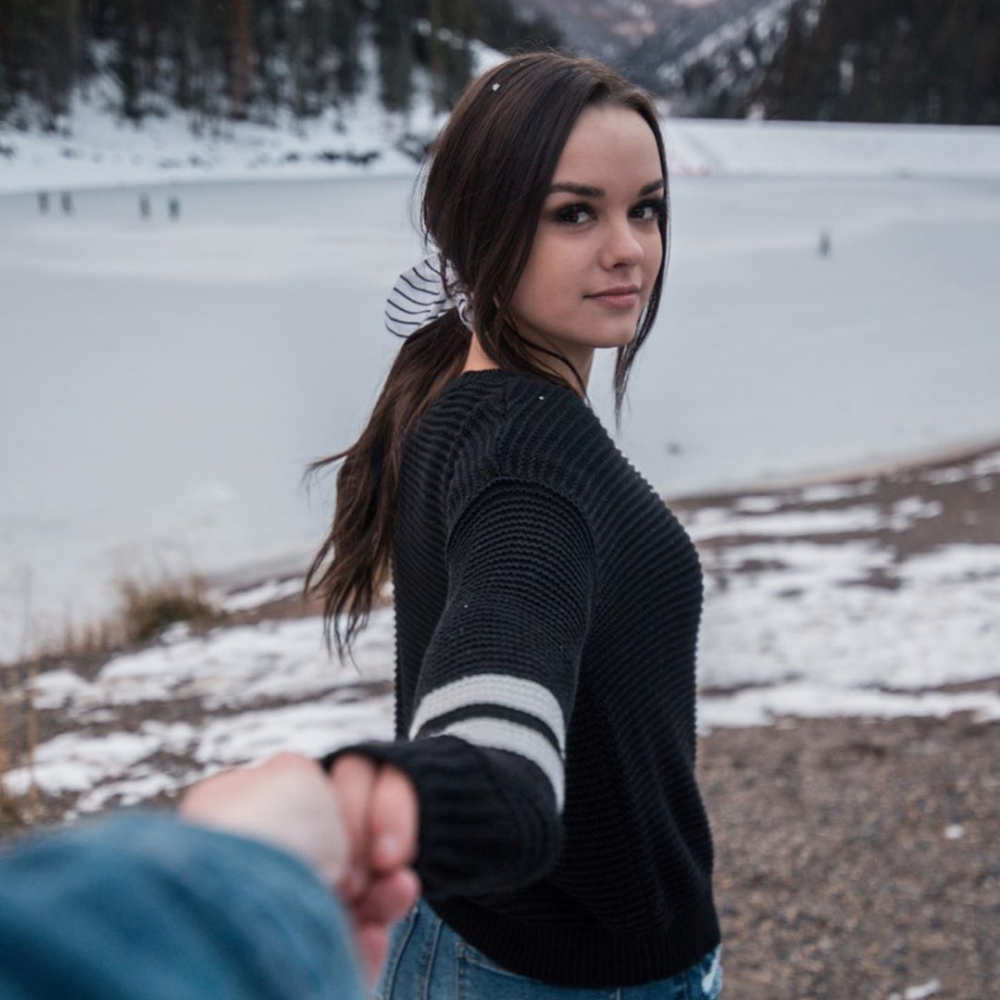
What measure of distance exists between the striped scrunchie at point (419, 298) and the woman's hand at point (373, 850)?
103 cm

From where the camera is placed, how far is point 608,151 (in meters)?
1.42

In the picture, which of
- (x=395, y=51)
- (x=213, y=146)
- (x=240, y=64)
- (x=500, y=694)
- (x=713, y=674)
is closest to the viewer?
(x=500, y=694)

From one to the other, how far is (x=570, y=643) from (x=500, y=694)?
16cm

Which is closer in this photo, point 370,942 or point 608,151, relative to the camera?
point 370,942

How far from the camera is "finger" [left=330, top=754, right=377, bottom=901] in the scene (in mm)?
625

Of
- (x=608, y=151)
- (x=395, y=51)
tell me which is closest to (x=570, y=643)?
(x=608, y=151)

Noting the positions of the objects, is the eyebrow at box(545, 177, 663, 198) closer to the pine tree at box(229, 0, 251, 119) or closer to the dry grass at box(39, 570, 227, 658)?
the dry grass at box(39, 570, 227, 658)

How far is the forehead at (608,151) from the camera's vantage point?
140 centimetres

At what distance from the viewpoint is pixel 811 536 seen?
7375 millimetres

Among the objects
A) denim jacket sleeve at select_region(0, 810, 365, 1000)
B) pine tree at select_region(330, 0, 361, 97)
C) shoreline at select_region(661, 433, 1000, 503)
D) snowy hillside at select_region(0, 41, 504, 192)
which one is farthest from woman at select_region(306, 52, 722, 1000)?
pine tree at select_region(330, 0, 361, 97)

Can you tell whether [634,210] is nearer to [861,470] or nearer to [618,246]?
[618,246]

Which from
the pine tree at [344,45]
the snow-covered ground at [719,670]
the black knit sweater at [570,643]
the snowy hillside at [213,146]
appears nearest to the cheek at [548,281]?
the black knit sweater at [570,643]

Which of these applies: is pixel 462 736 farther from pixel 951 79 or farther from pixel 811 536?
pixel 951 79

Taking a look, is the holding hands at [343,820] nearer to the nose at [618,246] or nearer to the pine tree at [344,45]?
the nose at [618,246]
